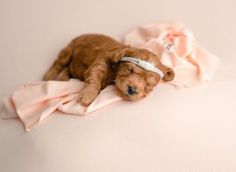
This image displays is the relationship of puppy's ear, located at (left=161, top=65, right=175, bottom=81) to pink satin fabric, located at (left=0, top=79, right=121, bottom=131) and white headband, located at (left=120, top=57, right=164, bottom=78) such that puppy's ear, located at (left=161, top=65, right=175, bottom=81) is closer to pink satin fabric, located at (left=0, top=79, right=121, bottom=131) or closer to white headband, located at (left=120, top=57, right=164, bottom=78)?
white headband, located at (left=120, top=57, right=164, bottom=78)

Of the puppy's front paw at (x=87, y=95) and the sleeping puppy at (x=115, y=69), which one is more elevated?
the sleeping puppy at (x=115, y=69)

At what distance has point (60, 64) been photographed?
1.49 meters

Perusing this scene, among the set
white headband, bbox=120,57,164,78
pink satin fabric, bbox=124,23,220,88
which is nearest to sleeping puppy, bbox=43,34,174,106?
white headband, bbox=120,57,164,78

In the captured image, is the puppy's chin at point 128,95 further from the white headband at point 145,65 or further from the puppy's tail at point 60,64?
the puppy's tail at point 60,64

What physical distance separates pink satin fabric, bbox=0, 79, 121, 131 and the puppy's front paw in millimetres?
12

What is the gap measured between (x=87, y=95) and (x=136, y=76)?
16 cm

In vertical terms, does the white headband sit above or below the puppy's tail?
above

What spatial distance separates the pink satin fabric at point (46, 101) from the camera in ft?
3.69

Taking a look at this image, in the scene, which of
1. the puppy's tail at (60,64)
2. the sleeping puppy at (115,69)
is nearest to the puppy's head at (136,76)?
the sleeping puppy at (115,69)

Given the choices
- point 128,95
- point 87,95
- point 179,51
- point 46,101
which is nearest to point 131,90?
point 128,95

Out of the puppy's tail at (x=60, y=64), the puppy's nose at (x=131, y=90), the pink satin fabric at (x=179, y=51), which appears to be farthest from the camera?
the puppy's tail at (x=60, y=64)

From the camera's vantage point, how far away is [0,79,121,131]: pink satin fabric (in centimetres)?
112

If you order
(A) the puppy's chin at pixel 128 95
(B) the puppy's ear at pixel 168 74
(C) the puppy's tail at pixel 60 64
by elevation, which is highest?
(B) the puppy's ear at pixel 168 74

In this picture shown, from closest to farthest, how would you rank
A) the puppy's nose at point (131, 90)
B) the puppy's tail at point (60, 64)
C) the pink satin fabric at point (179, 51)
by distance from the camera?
1. the puppy's nose at point (131, 90)
2. the pink satin fabric at point (179, 51)
3. the puppy's tail at point (60, 64)
